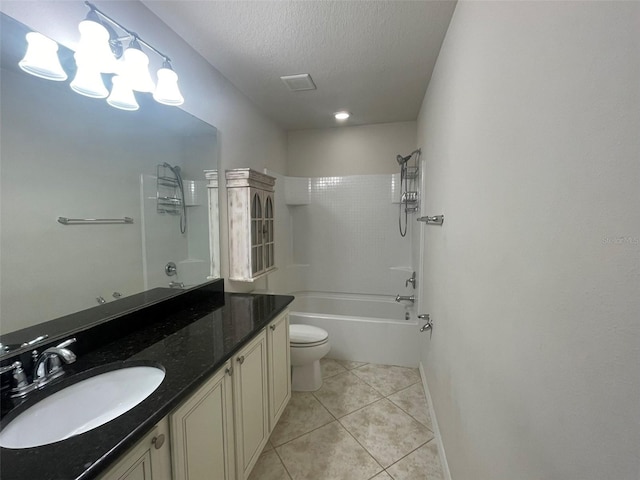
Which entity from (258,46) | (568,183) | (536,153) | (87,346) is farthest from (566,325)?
(258,46)

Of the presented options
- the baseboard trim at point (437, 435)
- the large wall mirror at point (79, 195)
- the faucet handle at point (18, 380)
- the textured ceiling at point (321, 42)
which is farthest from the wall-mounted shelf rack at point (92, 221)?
the baseboard trim at point (437, 435)

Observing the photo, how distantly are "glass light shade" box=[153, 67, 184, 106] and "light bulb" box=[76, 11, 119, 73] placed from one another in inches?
10.6

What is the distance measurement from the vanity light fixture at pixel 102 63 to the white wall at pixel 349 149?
218 cm

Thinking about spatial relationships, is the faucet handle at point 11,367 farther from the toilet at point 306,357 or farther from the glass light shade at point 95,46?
the toilet at point 306,357


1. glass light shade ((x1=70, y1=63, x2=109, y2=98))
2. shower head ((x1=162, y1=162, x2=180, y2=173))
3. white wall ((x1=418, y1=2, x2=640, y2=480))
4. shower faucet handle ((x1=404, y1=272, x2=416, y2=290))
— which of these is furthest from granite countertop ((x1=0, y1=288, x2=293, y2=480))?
shower faucet handle ((x1=404, y1=272, x2=416, y2=290))

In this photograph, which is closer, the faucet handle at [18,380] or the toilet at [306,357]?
the faucet handle at [18,380]

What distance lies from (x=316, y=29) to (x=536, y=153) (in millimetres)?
1528

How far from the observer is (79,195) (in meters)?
1.17

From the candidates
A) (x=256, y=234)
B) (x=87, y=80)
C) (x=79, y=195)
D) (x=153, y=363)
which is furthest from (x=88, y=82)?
(x=256, y=234)

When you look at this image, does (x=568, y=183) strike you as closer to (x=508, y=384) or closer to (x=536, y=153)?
(x=536, y=153)

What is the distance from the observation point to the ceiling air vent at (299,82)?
2163 millimetres

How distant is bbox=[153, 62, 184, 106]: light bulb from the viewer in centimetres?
152

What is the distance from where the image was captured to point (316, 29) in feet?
5.37

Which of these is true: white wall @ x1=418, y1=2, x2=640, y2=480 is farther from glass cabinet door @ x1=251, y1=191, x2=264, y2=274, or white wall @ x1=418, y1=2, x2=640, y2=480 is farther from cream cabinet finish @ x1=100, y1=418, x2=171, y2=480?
glass cabinet door @ x1=251, y1=191, x2=264, y2=274
